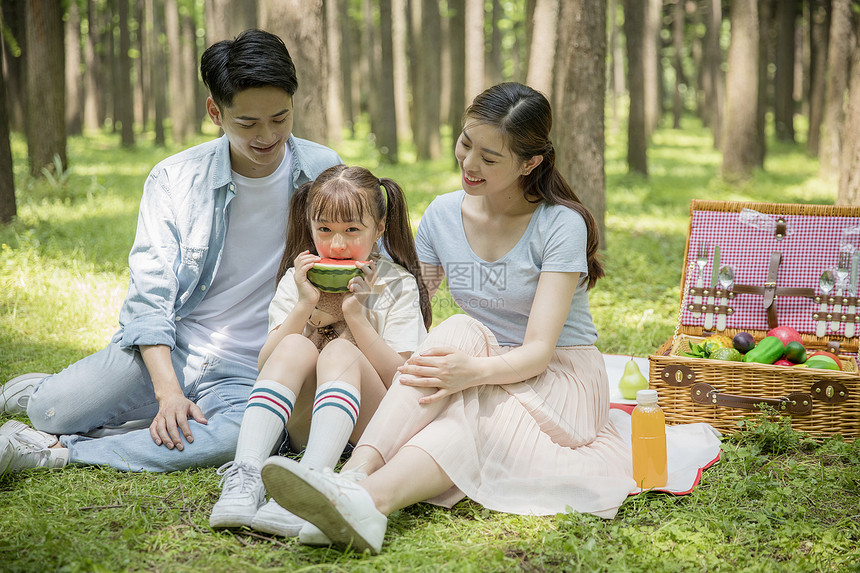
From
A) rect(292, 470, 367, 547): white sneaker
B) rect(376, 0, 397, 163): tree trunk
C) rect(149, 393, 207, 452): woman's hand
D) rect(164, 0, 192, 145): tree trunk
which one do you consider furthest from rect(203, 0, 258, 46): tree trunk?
rect(292, 470, 367, 547): white sneaker

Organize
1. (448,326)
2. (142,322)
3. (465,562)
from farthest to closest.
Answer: (142,322) < (448,326) < (465,562)

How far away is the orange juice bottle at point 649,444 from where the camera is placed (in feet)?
9.50

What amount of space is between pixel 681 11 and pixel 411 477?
870 inches

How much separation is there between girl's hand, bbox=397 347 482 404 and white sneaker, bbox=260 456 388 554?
451 millimetres

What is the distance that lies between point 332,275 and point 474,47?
8799 mm

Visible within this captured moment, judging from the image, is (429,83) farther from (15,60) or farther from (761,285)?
(761,285)

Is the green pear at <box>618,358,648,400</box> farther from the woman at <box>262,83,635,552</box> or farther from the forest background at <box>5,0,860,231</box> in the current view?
the forest background at <box>5,0,860,231</box>

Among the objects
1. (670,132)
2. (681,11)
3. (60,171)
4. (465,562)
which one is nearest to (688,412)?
(465,562)

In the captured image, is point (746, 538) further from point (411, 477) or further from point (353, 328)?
point (353, 328)

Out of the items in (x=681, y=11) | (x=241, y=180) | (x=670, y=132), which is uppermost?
(x=681, y=11)

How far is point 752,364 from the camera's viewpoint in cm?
348

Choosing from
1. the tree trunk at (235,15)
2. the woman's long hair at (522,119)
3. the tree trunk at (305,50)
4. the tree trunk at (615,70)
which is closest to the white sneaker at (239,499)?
the woman's long hair at (522,119)

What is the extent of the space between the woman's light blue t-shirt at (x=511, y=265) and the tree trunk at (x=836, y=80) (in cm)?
939

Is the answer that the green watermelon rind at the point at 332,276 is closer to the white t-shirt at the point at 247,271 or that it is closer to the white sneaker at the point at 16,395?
the white t-shirt at the point at 247,271
